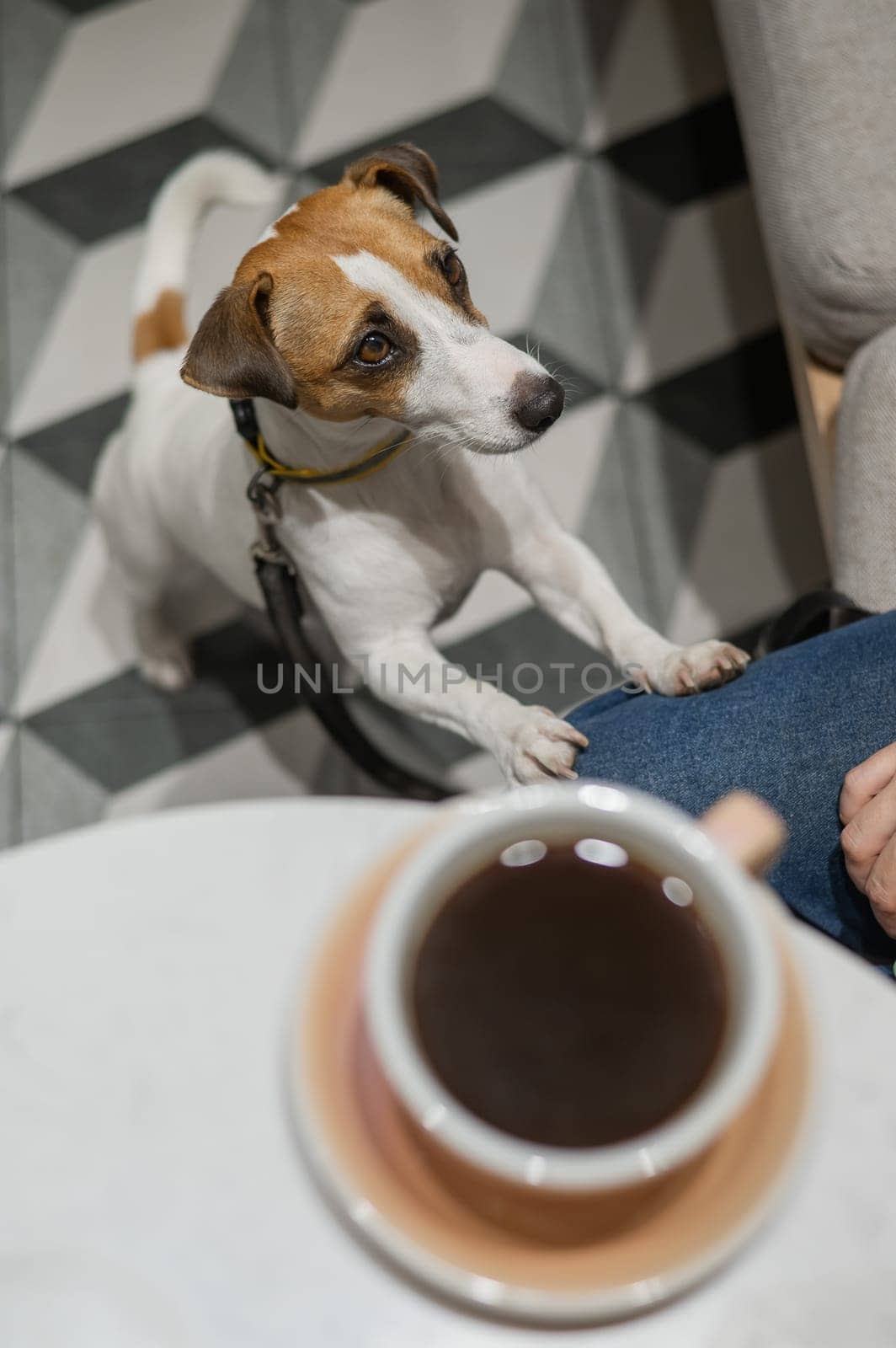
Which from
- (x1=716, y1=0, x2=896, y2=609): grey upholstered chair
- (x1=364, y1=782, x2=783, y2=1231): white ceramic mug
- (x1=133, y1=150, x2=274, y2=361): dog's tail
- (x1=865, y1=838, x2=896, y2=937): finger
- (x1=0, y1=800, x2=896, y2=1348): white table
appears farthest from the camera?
(x1=133, y1=150, x2=274, y2=361): dog's tail

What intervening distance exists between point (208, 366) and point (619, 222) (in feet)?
4.43

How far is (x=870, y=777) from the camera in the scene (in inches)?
39.0

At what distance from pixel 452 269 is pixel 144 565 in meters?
0.77

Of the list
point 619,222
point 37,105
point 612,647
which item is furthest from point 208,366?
point 37,105

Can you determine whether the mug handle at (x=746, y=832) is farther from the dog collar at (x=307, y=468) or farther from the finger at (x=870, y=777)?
the dog collar at (x=307, y=468)

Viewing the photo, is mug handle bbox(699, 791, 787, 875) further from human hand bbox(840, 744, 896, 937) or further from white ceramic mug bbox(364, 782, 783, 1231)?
human hand bbox(840, 744, 896, 937)

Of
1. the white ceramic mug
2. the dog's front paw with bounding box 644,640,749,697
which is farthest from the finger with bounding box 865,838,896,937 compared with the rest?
the white ceramic mug

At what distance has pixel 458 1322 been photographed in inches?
22.4

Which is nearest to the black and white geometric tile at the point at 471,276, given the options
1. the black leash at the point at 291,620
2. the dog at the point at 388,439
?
the black leash at the point at 291,620

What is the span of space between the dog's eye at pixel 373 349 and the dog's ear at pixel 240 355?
7 centimetres

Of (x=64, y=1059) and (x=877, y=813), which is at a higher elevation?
(x=64, y=1059)

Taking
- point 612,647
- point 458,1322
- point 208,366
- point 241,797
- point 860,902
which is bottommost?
point 241,797

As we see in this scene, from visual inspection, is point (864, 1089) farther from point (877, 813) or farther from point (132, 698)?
point (132, 698)

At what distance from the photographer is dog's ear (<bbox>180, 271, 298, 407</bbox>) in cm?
99
